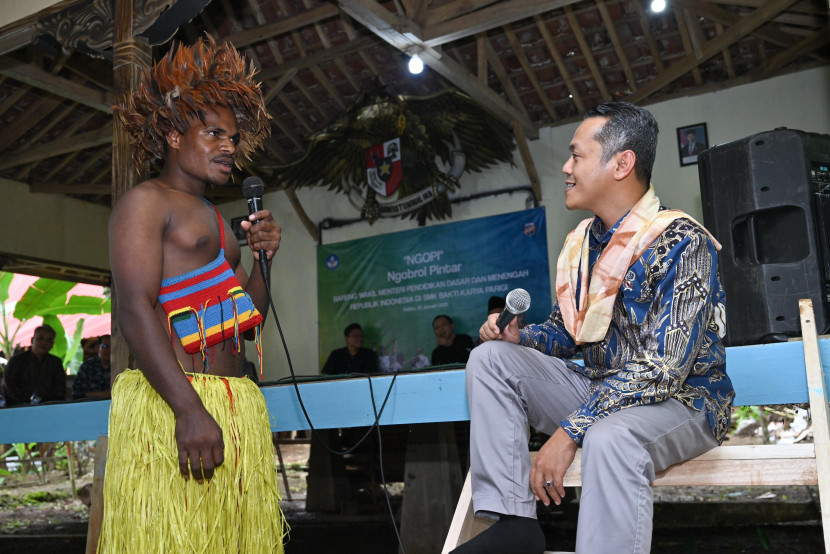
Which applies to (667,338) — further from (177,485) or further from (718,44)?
(718,44)

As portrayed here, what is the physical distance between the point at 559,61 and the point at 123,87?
4.24 m

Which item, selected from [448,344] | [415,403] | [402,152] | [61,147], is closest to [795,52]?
[402,152]

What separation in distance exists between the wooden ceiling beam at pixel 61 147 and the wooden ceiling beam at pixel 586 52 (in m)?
4.66

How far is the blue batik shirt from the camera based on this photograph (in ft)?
5.16

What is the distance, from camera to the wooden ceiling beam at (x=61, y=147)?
25.3 ft

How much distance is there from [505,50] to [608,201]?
5293 millimetres

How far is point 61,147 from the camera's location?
313 inches

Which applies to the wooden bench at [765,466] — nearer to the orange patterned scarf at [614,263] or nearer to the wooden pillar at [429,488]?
the orange patterned scarf at [614,263]

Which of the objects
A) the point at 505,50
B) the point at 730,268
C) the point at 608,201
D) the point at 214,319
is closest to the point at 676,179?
the point at 505,50

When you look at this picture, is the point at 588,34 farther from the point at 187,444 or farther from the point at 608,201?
the point at 187,444

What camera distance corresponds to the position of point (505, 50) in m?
6.80

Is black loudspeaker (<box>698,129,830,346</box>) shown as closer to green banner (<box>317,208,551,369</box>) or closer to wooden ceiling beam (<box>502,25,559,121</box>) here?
wooden ceiling beam (<box>502,25,559,121</box>)

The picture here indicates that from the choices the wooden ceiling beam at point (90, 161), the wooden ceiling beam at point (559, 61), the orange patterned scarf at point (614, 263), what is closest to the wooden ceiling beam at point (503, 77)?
the wooden ceiling beam at point (559, 61)

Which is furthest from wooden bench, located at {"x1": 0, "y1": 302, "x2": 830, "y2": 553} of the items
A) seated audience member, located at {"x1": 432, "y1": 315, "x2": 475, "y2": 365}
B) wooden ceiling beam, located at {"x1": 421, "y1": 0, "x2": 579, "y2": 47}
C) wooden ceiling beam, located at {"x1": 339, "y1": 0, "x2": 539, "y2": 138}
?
seated audience member, located at {"x1": 432, "y1": 315, "x2": 475, "y2": 365}
